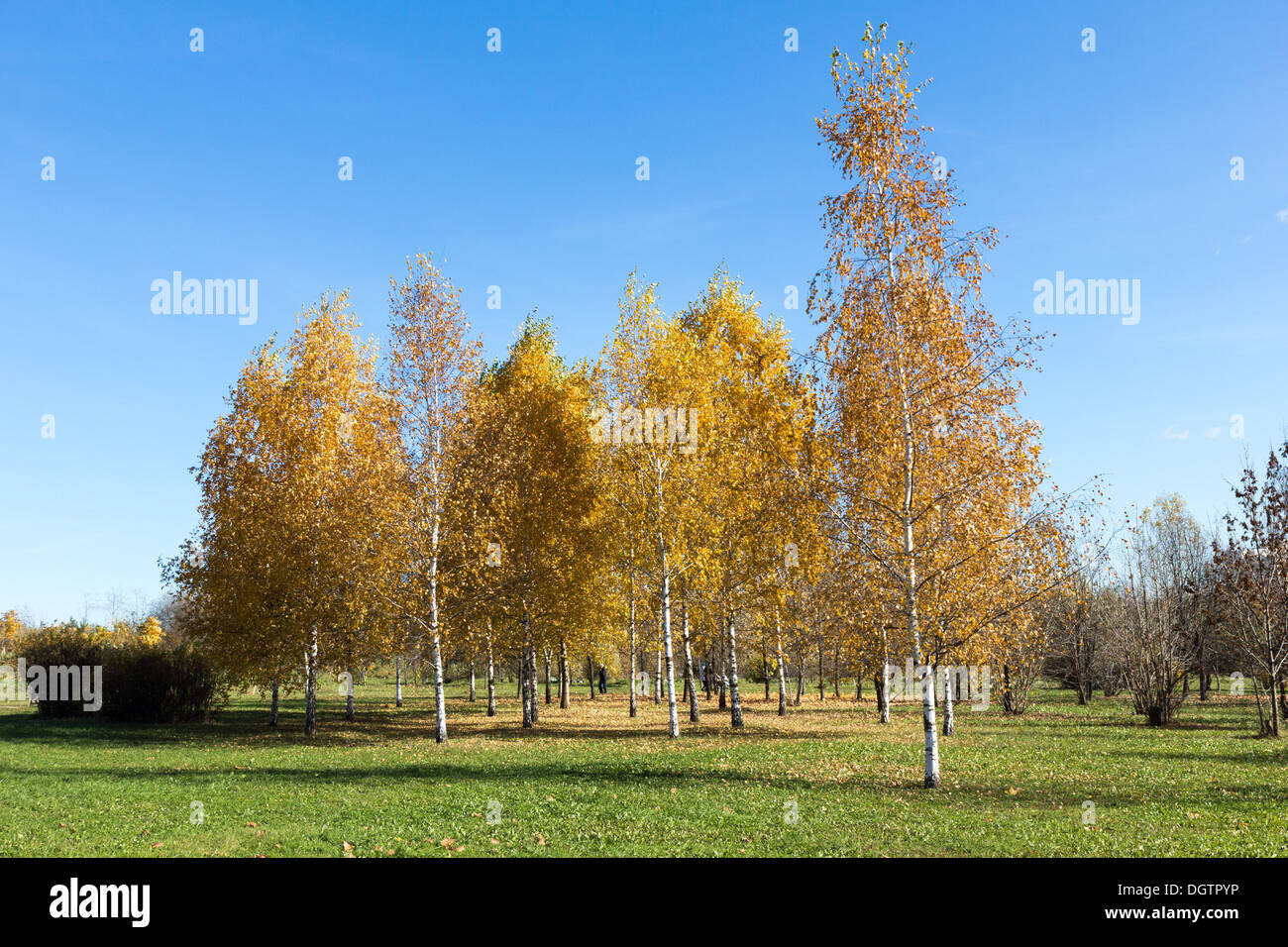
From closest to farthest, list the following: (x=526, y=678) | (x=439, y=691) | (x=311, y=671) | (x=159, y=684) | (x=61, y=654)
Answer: (x=439, y=691)
(x=311, y=671)
(x=526, y=678)
(x=159, y=684)
(x=61, y=654)

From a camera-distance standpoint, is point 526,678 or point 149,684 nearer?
point 526,678

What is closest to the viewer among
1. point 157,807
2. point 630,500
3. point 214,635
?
point 157,807

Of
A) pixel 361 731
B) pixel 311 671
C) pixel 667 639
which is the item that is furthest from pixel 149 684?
pixel 667 639

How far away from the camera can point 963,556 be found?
18.6m

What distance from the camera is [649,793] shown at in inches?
674

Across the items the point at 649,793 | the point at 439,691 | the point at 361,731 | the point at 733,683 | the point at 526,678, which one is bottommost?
the point at 361,731

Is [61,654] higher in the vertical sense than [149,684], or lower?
higher

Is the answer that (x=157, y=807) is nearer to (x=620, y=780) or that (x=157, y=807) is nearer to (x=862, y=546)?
(x=620, y=780)

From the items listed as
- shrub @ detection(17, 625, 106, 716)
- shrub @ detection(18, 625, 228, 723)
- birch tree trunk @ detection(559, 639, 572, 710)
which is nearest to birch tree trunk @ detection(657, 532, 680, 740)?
birch tree trunk @ detection(559, 639, 572, 710)

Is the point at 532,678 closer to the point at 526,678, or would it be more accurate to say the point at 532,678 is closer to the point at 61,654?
the point at 526,678

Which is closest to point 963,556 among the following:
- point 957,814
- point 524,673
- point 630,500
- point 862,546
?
point 862,546

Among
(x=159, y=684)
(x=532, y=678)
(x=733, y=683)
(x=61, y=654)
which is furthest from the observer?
(x=61, y=654)

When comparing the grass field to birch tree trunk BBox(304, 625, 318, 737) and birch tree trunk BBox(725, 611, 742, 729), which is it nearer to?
birch tree trunk BBox(725, 611, 742, 729)
